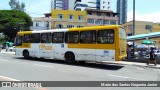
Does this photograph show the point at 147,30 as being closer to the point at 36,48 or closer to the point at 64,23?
the point at 64,23

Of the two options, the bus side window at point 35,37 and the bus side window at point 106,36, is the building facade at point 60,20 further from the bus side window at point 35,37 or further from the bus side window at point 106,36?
the bus side window at point 106,36

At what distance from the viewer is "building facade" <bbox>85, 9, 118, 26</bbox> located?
96188mm

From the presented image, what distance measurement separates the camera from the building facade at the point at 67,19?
290 ft

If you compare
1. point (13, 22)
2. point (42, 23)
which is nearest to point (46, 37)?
point (13, 22)

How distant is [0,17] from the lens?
81438 millimetres

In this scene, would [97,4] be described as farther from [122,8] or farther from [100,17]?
[100,17]

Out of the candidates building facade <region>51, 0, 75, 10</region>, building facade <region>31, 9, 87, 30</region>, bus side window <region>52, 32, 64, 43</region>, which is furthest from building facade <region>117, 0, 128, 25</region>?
bus side window <region>52, 32, 64, 43</region>

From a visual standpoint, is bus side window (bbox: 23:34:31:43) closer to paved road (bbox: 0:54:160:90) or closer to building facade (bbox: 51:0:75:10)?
paved road (bbox: 0:54:160:90)

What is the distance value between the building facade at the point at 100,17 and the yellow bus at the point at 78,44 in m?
69.6

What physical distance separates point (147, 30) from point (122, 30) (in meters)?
84.8

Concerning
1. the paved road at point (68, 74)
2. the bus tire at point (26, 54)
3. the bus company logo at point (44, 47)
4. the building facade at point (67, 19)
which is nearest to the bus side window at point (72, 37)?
the bus company logo at point (44, 47)

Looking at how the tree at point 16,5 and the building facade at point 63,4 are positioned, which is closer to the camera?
the tree at point 16,5

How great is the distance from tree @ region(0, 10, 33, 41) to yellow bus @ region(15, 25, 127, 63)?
5258 centimetres

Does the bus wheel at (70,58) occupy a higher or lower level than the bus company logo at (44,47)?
lower
